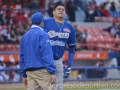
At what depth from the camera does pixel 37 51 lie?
7.21 meters

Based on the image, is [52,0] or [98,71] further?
[52,0]

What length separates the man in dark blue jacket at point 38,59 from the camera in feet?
23.4

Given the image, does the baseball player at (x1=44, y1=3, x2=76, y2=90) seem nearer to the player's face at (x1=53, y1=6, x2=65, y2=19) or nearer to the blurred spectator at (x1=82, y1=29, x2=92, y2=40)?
the player's face at (x1=53, y1=6, x2=65, y2=19)

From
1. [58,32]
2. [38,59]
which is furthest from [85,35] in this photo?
[38,59]

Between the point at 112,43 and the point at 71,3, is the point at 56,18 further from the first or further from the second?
the point at 71,3

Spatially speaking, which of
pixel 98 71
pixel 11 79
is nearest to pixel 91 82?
pixel 98 71

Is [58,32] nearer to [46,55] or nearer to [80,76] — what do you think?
[46,55]

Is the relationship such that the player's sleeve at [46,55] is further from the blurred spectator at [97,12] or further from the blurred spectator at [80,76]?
the blurred spectator at [97,12]

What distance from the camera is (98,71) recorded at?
645 inches

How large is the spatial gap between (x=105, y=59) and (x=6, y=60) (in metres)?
4.26

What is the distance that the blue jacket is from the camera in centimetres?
711

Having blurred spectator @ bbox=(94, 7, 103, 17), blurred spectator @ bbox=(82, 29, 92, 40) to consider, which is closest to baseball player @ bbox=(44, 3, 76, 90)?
blurred spectator @ bbox=(82, 29, 92, 40)

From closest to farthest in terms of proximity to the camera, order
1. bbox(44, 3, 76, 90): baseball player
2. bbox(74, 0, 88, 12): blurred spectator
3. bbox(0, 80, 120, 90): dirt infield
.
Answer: bbox(44, 3, 76, 90): baseball player < bbox(0, 80, 120, 90): dirt infield < bbox(74, 0, 88, 12): blurred spectator

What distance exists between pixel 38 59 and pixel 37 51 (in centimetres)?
12
